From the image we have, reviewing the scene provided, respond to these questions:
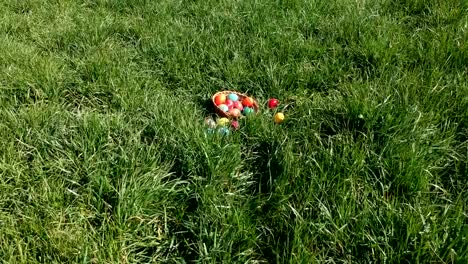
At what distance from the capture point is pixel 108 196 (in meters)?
2.49

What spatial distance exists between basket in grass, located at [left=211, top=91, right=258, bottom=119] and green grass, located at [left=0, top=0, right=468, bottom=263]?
0.39ft

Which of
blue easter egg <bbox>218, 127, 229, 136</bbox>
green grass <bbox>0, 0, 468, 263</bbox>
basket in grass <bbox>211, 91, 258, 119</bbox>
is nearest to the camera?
green grass <bbox>0, 0, 468, 263</bbox>

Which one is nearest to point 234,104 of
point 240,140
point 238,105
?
point 238,105

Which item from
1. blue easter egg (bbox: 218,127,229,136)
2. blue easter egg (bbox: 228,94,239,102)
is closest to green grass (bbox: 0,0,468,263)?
blue easter egg (bbox: 218,127,229,136)

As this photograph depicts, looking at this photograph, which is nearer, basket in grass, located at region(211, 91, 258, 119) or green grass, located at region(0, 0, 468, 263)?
green grass, located at region(0, 0, 468, 263)

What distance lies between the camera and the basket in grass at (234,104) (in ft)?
10.4

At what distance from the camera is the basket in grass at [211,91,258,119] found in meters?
3.17

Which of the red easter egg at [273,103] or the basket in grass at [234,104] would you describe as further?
the red easter egg at [273,103]

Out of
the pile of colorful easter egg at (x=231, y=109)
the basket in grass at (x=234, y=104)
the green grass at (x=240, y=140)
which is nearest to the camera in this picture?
the green grass at (x=240, y=140)

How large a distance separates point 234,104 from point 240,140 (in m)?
0.43

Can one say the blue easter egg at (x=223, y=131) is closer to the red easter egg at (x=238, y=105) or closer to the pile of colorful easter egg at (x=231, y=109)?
the pile of colorful easter egg at (x=231, y=109)

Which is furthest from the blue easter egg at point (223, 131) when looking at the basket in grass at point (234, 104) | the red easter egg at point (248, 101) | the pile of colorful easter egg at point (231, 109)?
the red easter egg at point (248, 101)

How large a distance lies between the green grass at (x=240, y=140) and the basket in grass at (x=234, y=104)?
4.7 inches

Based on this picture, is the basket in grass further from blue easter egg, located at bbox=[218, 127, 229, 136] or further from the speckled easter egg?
blue easter egg, located at bbox=[218, 127, 229, 136]
